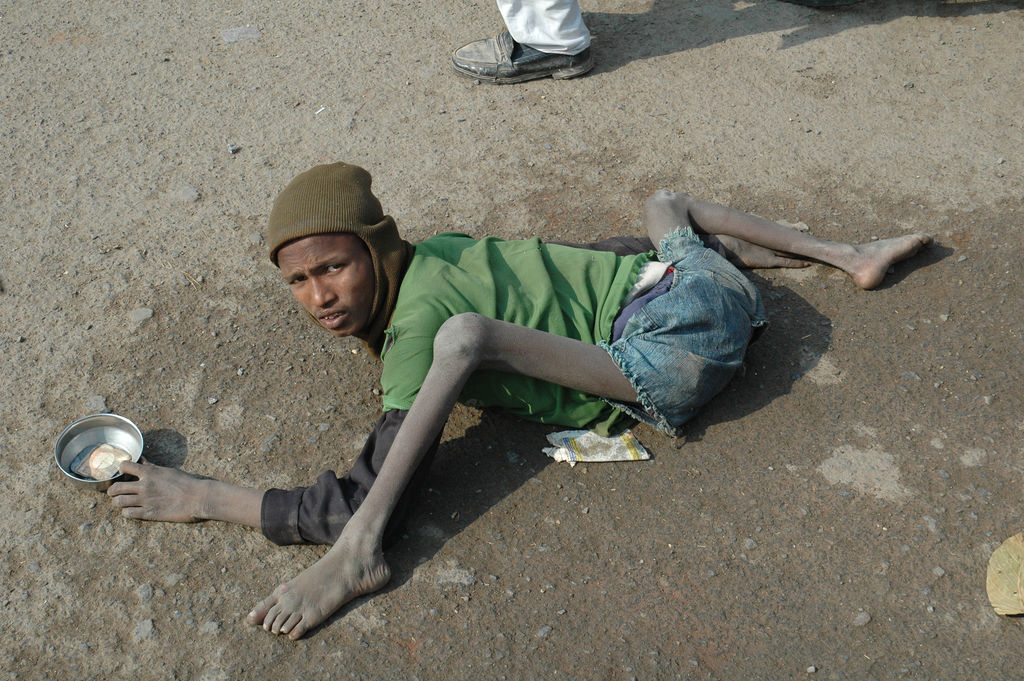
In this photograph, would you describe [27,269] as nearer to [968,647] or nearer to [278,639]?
[278,639]

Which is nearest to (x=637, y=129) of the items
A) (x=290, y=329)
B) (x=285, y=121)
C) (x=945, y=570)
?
(x=285, y=121)

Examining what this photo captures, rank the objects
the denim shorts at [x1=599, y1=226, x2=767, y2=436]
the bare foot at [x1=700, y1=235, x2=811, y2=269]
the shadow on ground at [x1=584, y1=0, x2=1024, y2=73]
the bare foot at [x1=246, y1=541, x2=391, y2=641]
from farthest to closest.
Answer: the shadow on ground at [x1=584, y1=0, x2=1024, y2=73] → the bare foot at [x1=700, y1=235, x2=811, y2=269] → the denim shorts at [x1=599, y1=226, x2=767, y2=436] → the bare foot at [x1=246, y1=541, x2=391, y2=641]

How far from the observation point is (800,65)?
4688mm

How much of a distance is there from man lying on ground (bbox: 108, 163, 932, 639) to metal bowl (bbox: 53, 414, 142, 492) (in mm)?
168

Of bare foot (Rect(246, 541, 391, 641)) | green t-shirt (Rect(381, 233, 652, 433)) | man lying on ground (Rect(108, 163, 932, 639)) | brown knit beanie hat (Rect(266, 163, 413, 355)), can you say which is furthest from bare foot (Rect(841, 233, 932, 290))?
bare foot (Rect(246, 541, 391, 641))

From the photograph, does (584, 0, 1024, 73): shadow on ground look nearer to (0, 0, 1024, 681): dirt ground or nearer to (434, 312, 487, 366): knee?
(0, 0, 1024, 681): dirt ground

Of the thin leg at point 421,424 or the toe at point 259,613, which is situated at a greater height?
the thin leg at point 421,424

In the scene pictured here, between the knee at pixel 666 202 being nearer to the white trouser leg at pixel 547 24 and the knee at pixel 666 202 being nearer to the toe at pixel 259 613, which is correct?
the white trouser leg at pixel 547 24

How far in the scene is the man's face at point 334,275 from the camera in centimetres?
271

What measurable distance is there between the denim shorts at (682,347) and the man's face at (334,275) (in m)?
0.76

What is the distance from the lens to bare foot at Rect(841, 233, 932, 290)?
→ 3.34 m

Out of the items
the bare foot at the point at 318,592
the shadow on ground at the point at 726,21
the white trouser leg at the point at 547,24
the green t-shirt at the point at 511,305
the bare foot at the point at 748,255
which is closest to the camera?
the bare foot at the point at 318,592

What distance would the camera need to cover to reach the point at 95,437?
2.91m

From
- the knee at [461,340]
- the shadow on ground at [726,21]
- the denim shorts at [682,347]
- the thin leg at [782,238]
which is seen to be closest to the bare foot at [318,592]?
the knee at [461,340]
